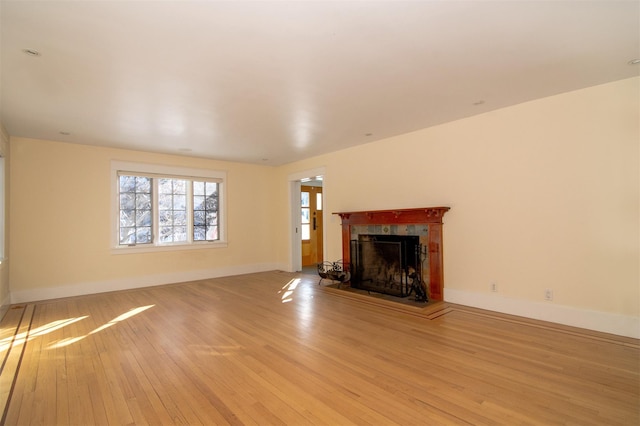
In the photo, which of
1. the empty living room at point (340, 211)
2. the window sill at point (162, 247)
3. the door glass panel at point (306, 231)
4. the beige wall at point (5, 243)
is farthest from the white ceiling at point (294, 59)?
the door glass panel at point (306, 231)

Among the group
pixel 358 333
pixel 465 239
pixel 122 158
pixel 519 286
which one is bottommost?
pixel 358 333

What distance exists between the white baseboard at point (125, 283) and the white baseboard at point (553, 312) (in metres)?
4.48

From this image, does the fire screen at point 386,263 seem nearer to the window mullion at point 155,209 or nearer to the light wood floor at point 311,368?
the light wood floor at point 311,368

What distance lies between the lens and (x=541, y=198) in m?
3.67

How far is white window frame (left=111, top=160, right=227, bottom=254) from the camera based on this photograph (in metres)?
5.64

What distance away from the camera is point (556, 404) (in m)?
2.04

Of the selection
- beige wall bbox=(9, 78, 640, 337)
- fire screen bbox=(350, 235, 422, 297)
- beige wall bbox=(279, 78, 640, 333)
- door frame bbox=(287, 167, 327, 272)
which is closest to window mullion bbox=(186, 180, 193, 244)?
beige wall bbox=(9, 78, 640, 337)

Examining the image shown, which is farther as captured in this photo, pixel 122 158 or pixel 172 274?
pixel 172 274

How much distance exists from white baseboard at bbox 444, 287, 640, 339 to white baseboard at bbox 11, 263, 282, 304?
4.48m

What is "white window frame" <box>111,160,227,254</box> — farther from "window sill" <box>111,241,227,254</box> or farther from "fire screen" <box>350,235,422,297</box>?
"fire screen" <box>350,235,422,297</box>

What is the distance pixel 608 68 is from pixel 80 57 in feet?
15.0

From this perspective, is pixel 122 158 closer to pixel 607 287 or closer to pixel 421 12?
pixel 421 12

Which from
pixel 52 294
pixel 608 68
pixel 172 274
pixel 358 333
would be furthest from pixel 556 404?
pixel 52 294

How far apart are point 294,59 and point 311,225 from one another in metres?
5.88
